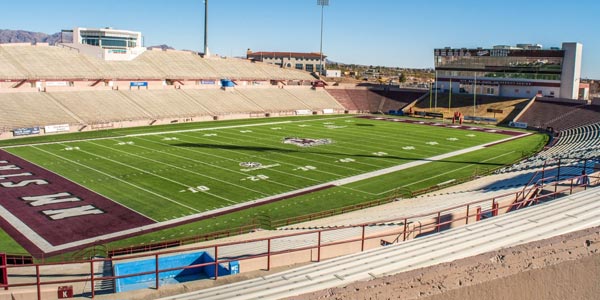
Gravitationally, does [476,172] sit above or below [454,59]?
below

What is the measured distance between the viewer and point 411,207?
2219 cm

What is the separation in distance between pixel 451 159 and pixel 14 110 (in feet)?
120

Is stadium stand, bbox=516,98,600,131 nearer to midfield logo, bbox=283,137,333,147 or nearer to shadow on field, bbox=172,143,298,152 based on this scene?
midfield logo, bbox=283,137,333,147

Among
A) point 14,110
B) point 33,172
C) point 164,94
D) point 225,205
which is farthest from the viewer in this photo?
point 164,94

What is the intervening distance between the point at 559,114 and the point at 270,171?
1618 inches

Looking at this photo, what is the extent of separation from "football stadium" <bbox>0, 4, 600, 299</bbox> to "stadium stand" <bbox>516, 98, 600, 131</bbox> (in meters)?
0.25

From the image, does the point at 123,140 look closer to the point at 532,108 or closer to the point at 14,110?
the point at 14,110

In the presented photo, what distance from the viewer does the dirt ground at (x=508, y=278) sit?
5.23 metres

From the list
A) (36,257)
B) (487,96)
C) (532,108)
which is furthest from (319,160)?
(487,96)

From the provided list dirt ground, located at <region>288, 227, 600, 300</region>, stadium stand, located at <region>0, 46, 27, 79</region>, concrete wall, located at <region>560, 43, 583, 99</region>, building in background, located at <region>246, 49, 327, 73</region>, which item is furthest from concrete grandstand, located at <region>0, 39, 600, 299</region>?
building in background, located at <region>246, 49, 327, 73</region>

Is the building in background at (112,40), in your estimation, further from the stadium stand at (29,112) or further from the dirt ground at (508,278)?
the dirt ground at (508,278)

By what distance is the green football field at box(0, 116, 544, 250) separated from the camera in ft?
87.7

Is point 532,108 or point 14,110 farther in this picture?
point 532,108

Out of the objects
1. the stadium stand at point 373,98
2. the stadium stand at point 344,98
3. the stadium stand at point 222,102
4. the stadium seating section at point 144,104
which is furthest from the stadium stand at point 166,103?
the stadium stand at point 373,98
